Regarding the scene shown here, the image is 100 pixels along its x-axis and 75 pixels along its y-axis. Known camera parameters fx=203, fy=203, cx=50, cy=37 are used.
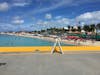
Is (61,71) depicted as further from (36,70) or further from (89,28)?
(89,28)

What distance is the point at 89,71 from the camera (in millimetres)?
8750

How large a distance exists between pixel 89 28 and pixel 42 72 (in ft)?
395

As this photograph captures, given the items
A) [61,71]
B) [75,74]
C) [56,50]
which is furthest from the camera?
[56,50]

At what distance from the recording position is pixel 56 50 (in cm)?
1558

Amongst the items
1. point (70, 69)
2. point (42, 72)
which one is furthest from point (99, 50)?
point (42, 72)

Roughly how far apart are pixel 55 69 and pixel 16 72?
177 centimetres

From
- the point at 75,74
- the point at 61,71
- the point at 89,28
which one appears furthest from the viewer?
the point at 89,28

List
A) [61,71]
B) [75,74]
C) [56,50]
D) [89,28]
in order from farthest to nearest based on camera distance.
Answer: [89,28]
[56,50]
[61,71]
[75,74]

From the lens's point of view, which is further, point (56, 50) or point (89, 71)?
point (56, 50)

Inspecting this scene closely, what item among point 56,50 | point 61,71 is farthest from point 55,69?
point 56,50

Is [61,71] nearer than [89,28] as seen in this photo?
Yes

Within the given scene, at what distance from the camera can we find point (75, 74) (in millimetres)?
8234

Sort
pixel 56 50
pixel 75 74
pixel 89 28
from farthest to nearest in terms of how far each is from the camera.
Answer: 1. pixel 89 28
2. pixel 56 50
3. pixel 75 74

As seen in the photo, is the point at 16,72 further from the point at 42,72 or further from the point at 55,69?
the point at 55,69
